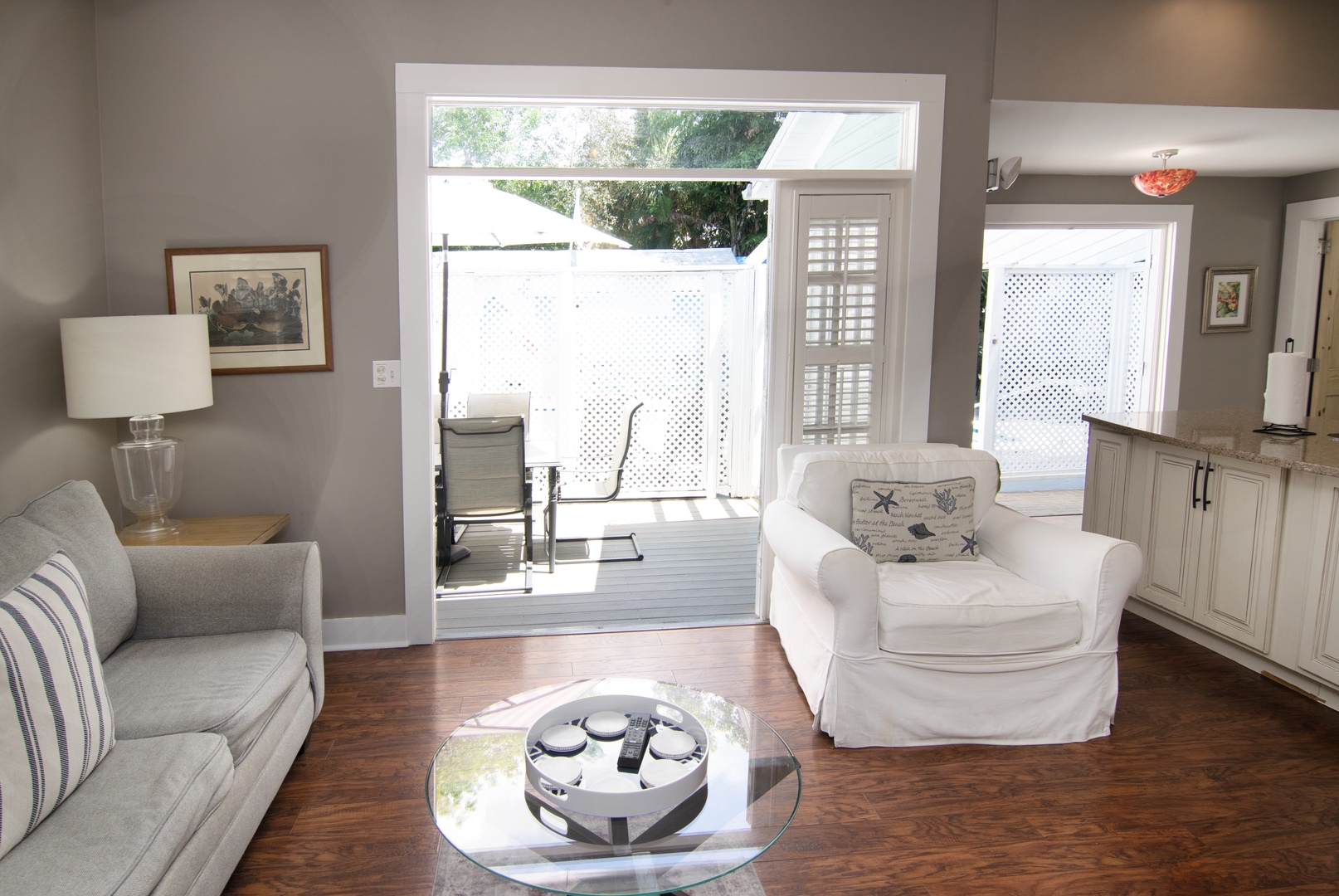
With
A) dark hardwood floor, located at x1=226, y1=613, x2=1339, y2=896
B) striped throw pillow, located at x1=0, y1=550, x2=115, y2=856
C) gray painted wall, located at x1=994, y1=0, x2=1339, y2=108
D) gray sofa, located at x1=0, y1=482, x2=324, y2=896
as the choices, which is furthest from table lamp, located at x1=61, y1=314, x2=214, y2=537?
gray painted wall, located at x1=994, y1=0, x2=1339, y2=108

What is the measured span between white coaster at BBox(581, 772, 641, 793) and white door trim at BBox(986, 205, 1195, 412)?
487cm

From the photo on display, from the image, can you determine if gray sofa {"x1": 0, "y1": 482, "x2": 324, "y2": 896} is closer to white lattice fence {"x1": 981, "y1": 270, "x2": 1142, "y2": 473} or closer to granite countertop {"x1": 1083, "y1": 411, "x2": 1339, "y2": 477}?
granite countertop {"x1": 1083, "y1": 411, "x2": 1339, "y2": 477}

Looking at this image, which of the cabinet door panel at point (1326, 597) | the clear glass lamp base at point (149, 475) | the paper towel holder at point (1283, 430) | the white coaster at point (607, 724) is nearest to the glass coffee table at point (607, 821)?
the white coaster at point (607, 724)

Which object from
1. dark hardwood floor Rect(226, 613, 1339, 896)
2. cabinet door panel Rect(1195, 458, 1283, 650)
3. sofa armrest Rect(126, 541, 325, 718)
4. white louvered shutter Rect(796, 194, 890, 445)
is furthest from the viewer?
white louvered shutter Rect(796, 194, 890, 445)

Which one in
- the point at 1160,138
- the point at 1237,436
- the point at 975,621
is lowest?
the point at 975,621

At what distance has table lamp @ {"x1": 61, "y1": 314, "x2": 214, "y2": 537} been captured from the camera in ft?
8.73

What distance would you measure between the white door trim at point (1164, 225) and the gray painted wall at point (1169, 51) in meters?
1.85

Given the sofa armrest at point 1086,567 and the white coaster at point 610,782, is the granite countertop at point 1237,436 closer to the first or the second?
the sofa armrest at point 1086,567

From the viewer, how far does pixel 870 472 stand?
10.2 ft

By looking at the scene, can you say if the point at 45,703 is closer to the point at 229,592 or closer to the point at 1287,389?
the point at 229,592

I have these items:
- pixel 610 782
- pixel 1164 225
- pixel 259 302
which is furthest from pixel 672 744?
pixel 1164 225

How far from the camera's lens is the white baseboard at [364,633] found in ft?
11.2

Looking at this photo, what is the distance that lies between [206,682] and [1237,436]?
3.65 m

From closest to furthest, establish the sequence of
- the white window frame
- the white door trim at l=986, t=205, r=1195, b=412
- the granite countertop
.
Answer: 1. the granite countertop
2. the white window frame
3. the white door trim at l=986, t=205, r=1195, b=412
